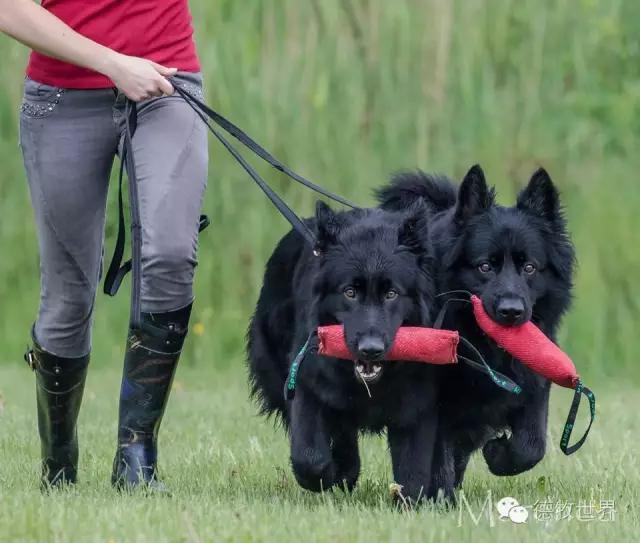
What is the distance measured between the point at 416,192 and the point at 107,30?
1.57 m

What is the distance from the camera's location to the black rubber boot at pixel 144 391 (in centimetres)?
509

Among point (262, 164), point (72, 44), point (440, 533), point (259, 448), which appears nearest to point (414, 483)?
point (440, 533)

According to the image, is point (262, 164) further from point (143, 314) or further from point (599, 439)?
point (143, 314)

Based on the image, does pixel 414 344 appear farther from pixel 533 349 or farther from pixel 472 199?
pixel 472 199

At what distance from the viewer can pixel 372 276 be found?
4.83 metres

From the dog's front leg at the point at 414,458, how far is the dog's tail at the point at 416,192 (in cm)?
113

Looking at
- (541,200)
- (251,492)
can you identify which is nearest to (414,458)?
(251,492)

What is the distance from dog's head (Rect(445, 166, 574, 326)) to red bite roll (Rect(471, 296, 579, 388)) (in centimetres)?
5

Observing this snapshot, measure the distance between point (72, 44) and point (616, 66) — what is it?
7.05m

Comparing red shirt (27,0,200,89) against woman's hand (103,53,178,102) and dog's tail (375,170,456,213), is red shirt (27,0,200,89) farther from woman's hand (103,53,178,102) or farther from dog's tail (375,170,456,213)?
dog's tail (375,170,456,213)

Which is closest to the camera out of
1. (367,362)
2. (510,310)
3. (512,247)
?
(367,362)

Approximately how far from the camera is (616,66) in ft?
35.9

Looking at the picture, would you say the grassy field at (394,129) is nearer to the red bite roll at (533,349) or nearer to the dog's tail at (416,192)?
the dog's tail at (416,192)

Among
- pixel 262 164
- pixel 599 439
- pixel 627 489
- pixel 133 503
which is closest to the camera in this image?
pixel 133 503
